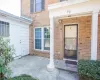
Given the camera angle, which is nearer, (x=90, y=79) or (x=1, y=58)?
(x=1, y=58)

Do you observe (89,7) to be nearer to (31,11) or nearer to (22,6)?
(31,11)

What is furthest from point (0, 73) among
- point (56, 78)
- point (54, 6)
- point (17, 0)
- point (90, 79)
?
point (17, 0)

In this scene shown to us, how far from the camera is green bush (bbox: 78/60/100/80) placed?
13.9 ft

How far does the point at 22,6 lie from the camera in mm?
10242

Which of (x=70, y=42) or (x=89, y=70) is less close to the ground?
(x=70, y=42)

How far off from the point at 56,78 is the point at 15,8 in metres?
8.24

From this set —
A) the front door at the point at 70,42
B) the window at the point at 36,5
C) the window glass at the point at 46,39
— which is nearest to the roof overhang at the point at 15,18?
the window at the point at 36,5

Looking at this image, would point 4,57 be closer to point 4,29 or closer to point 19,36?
point 4,29

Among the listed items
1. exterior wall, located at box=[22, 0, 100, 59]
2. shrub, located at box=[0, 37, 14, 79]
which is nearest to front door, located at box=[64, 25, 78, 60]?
exterior wall, located at box=[22, 0, 100, 59]

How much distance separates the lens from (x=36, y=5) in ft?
31.0

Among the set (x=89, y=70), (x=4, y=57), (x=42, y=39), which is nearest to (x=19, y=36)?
(x=42, y=39)

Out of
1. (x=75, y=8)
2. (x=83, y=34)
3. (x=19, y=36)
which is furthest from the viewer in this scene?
(x=19, y=36)

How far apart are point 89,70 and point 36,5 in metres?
7.05

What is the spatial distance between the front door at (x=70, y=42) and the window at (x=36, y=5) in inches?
112
